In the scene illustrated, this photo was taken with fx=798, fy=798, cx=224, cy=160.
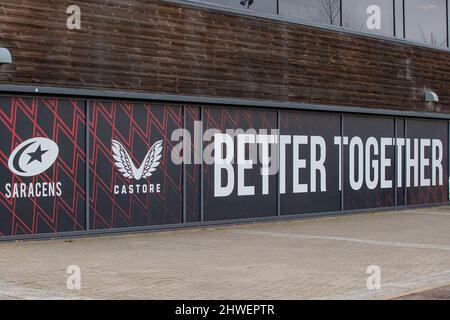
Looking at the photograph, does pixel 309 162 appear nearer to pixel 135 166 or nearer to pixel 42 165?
pixel 135 166

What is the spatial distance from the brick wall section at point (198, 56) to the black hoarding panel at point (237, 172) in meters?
0.48

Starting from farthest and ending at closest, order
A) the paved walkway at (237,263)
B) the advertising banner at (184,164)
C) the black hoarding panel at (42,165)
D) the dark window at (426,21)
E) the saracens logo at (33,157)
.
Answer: the dark window at (426,21), the advertising banner at (184,164), the saracens logo at (33,157), the black hoarding panel at (42,165), the paved walkway at (237,263)

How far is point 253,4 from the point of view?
56.2ft

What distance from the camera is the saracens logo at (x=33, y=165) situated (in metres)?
13.2

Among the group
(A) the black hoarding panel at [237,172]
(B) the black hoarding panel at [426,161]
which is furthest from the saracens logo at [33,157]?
(B) the black hoarding panel at [426,161]

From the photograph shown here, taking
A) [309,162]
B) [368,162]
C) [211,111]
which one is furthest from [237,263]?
[368,162]

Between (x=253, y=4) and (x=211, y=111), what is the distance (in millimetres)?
2674

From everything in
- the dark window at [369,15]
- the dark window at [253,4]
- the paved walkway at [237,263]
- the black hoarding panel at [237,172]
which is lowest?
the paved walkway at [237,263]

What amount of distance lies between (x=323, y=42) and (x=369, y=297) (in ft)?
36.7

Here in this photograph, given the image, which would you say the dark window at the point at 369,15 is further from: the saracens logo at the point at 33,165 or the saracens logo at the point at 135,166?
the saracens logo at the point at 33,165

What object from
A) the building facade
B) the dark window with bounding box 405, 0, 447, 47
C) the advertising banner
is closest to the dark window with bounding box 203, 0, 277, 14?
the building facade

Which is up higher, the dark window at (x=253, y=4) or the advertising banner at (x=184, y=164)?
the dark window at (x=253, y=4)

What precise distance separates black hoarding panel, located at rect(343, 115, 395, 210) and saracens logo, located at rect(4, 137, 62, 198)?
816cm
